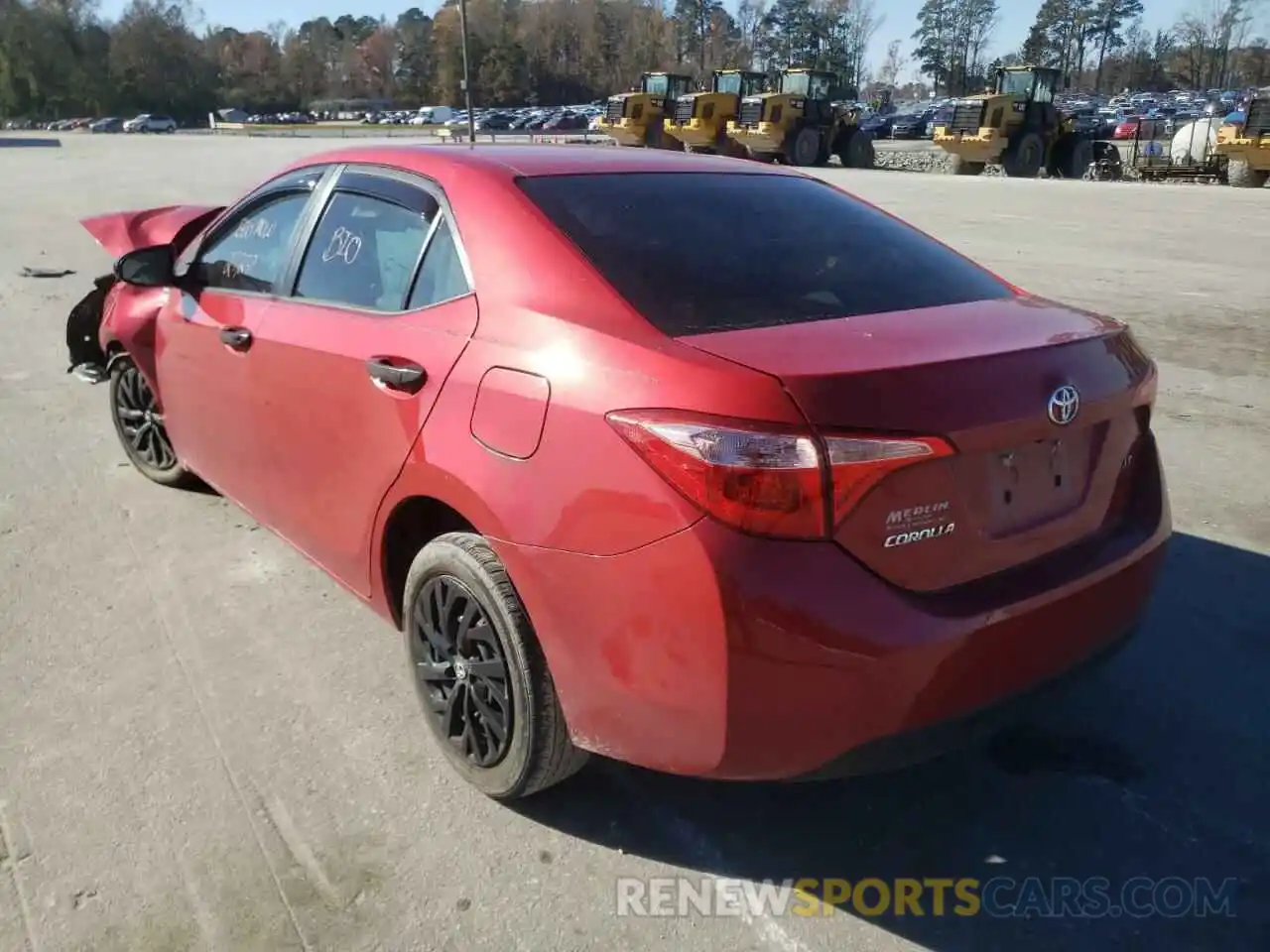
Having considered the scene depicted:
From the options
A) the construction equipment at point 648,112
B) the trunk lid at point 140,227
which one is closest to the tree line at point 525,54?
the construction equipment at point 648,112

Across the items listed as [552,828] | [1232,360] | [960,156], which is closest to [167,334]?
[552,828]

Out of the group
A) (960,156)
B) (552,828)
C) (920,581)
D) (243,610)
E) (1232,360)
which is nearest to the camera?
(920,581)

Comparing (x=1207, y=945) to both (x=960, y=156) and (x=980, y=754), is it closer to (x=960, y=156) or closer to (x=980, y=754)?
(x=980, y=754)

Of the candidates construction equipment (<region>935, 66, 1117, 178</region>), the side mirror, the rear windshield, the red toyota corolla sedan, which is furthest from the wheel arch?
construction equipment (<region>935, 66, 1117, 178</region>)

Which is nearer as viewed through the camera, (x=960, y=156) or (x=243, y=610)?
(x=243, y=610)

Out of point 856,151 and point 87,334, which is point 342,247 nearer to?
point 87,334

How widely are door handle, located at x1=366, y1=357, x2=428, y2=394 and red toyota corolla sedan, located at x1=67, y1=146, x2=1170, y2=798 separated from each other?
0.05ft

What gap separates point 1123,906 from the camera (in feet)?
7.95

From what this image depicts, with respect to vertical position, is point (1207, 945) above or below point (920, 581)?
below

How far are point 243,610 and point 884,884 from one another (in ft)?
8.15

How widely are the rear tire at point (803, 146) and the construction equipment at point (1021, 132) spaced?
374cm

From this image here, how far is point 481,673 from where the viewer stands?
2682 millimetres

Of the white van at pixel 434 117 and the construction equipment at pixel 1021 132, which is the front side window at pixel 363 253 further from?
the white van at pixel 434 117

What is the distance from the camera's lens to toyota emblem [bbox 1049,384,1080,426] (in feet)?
7.61
